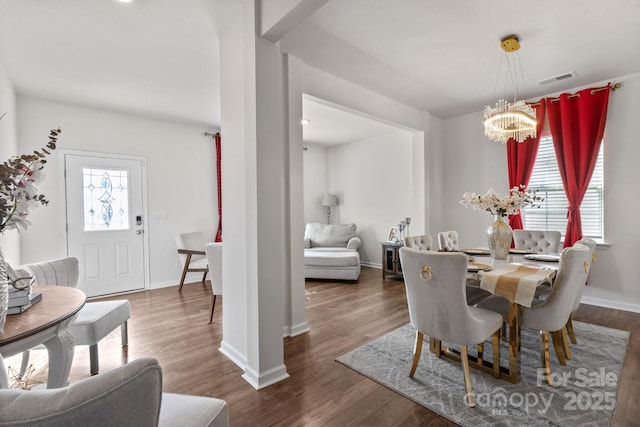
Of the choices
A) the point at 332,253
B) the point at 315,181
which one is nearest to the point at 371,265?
the point at 332,253

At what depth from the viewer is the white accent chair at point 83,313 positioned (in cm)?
218

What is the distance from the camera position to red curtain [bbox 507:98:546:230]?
426 centimetres

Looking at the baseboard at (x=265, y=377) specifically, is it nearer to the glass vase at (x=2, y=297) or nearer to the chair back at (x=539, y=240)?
the glass vase at (x=2, y=297)

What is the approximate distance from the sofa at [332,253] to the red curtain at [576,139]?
9.72 ft

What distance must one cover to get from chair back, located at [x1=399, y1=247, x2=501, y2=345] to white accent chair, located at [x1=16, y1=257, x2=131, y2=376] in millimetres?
2234

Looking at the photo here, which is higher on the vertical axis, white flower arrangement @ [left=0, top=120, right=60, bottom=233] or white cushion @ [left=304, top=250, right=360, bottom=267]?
white flower arrangement @ [left=0, top=120, right=60, bottom=233]

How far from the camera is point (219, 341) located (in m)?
2.91

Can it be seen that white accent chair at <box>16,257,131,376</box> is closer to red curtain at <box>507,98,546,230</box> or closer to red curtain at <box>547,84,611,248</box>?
red curtain at <box>507,98,546,230</box>

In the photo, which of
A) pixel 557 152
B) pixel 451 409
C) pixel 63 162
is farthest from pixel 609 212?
pixel 63 162

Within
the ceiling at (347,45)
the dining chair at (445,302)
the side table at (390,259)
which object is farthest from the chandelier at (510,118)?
the side table at (390,259)

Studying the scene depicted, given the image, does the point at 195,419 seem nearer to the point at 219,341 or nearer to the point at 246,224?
the point at 246,224

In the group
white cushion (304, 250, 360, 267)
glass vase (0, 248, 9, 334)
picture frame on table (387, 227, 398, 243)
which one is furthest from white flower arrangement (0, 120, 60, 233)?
picture frame on table (387, 227, 398, 243)

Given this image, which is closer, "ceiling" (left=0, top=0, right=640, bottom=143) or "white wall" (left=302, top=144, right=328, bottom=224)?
"ceiling" (left=0, top=0, right=640, bottom=143)

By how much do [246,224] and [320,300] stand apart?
227 cm
